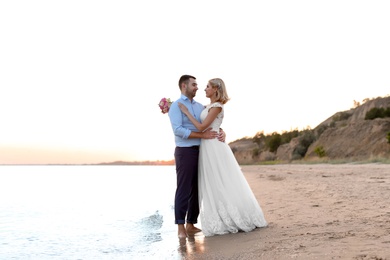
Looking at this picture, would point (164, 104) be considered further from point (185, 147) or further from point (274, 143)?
point (274, 143)

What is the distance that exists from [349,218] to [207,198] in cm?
188

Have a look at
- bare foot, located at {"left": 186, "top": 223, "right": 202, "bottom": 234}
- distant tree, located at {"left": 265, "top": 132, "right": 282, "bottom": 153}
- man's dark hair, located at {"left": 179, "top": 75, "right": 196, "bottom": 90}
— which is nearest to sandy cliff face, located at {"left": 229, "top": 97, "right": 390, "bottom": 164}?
distant tree, located at {"left": 265, "top": 132, "right": 282, "bottom": 153}

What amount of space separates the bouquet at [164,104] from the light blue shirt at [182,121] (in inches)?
11.6

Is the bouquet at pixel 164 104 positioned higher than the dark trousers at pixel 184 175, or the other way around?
the bouquet at pixel 164 104

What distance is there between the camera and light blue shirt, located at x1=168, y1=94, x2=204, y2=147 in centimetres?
660

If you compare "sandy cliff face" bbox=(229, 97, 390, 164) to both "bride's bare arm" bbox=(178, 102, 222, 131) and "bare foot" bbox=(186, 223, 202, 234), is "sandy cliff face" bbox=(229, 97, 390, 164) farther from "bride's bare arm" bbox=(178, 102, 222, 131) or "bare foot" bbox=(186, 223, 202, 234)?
"bride's bare arm" bbox=(178, 102, 222, 131)

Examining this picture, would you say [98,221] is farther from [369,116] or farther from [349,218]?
[369,116]

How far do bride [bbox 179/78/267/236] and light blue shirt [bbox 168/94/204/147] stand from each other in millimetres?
97

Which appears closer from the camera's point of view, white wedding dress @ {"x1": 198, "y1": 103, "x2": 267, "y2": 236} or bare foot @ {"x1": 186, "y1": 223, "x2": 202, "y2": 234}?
white wedding dress @ {"x1": 198, "y1": 103, "x2": 267, "y2": 236}

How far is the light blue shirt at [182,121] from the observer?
6.60m

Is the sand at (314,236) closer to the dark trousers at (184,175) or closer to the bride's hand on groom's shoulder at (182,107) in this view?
the dark trousers at (184,175)

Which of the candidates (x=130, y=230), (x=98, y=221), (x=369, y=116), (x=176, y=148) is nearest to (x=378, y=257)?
(x=176, y=148)

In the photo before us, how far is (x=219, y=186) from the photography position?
6.54 m

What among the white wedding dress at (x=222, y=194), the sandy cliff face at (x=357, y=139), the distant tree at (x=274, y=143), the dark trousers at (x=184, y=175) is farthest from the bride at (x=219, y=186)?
the distant tree at (x=274, y=143)
